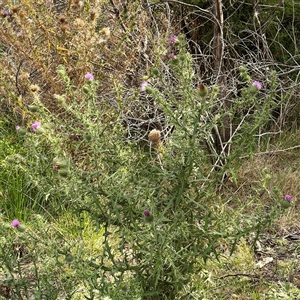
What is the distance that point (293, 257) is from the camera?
9.51 feet

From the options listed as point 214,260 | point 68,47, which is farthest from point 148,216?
point 68,47

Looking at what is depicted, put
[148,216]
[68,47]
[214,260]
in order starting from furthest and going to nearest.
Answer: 1. [68,47]
2. [214,260]
3. [148,216]

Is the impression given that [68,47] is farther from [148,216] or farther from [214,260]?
[148,216]

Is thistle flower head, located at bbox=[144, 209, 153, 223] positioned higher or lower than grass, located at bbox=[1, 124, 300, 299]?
higher

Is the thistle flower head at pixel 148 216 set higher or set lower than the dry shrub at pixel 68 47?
higher

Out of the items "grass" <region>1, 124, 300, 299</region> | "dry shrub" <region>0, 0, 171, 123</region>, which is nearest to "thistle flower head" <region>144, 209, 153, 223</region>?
"grass" <region>1, 124, 300, 299</region>

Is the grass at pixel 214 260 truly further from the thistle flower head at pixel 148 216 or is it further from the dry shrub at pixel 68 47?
the dry shrub at pixel 68 47

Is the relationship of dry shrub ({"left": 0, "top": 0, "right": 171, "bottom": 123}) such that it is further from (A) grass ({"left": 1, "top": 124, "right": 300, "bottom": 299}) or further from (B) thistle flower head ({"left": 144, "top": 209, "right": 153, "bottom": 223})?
(B) thistle flower head ({"left": 144, "top": 209, "right": 153, "bottom": 223})

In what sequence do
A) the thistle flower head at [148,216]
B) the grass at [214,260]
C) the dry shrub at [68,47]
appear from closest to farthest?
the thistle flower head at [148,216] < the grass at [214,260] < the dry shrub at [68,47]

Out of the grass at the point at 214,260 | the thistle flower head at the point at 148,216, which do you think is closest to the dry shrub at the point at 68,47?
the grass at the point at 214,260

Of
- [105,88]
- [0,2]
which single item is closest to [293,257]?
[105,88]

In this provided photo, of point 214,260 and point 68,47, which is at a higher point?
point 68,47

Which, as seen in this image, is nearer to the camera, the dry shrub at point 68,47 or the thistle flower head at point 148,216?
the thistle flower head at point 148,216

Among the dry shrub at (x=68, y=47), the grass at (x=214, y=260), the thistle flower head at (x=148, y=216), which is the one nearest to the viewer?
the thistle flower head at (x=148, y=216)
